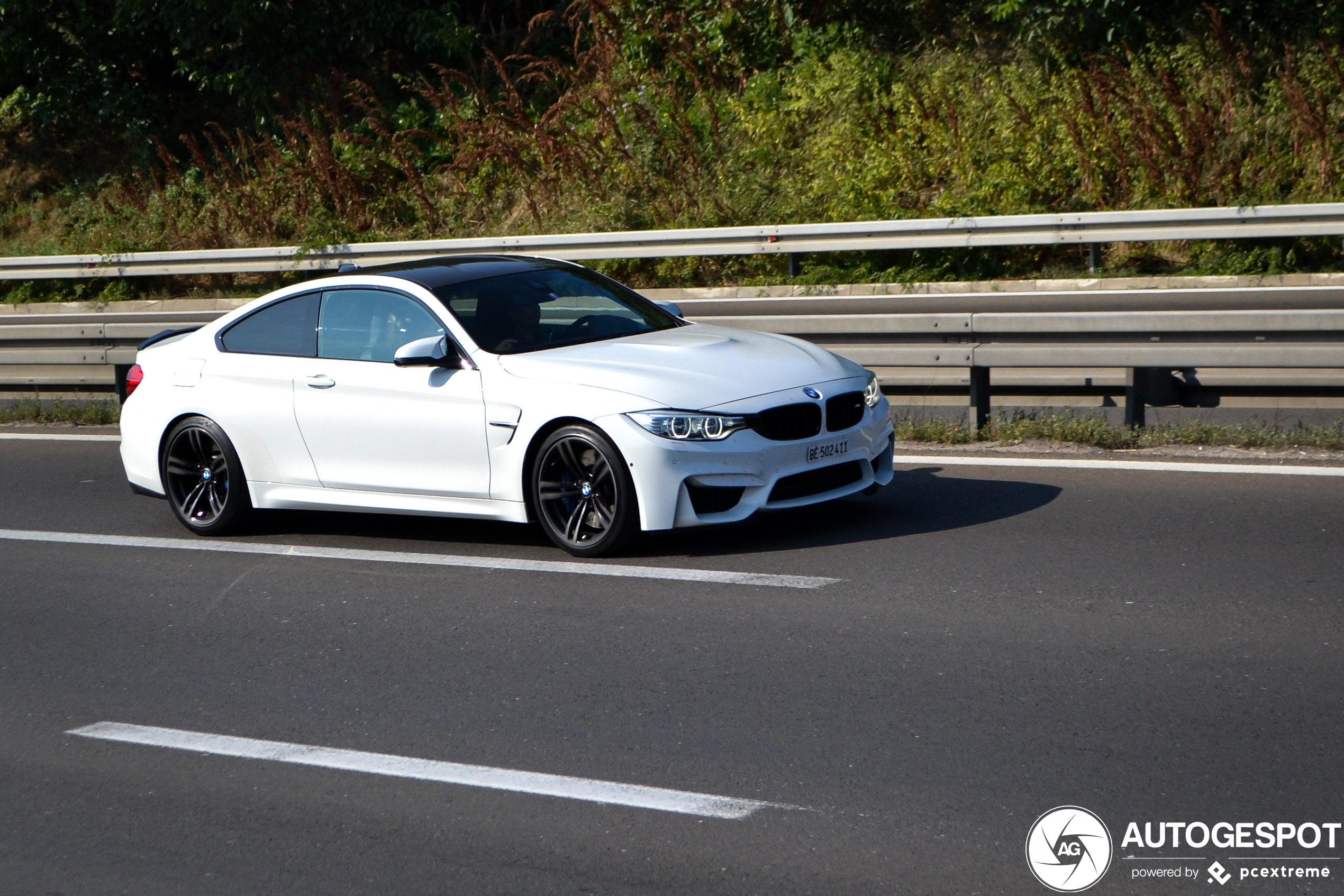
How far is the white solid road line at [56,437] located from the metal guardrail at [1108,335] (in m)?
0.83

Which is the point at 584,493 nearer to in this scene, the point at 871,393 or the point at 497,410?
the point at 497,410

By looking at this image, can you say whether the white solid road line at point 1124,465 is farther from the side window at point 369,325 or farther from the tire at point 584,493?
the side window at point 369,325

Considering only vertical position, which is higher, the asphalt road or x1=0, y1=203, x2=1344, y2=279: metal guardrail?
x1=0, y1=203, x2=1344, y2=279: metal guardrail

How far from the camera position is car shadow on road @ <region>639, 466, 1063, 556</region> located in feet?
24.2

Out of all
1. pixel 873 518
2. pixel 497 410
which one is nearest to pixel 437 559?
pixel 497 410

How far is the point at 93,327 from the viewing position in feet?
44.5

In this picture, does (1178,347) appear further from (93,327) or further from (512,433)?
(93,327)

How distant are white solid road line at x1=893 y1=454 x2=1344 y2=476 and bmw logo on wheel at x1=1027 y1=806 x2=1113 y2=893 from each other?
4465 millimetres

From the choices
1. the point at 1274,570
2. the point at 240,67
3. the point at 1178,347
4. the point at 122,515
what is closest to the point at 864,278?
the point at 1178,347

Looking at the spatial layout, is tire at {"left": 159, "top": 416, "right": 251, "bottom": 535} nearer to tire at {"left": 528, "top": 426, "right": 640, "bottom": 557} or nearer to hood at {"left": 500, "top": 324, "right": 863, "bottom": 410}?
hood at {"left": 500, "top": 324, "right": 863, "bottom": 410}

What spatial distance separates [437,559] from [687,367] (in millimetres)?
1654

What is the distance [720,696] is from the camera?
528 cm

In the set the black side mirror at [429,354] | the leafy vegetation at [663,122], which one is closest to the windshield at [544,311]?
the black side mirror at [429,354]

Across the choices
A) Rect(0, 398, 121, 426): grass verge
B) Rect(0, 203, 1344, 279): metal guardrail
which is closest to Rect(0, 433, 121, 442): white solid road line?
Rect(0, 398, 121, 426): grass verge
